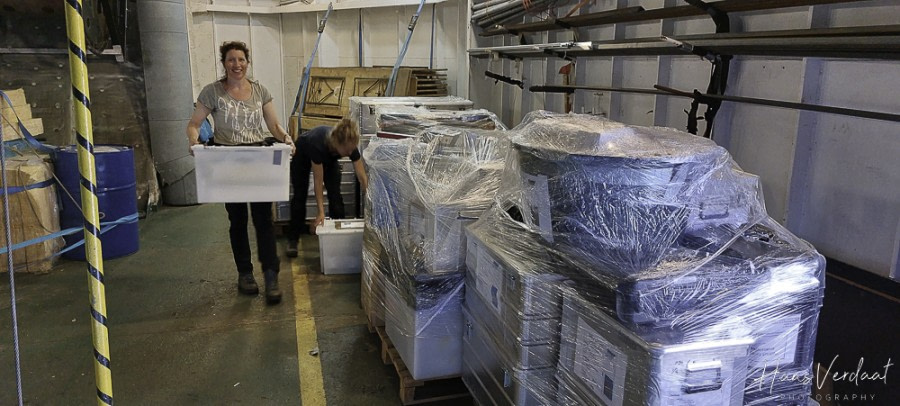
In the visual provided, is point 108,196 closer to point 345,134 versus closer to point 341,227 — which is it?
point 341,227

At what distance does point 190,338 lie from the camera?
361cm

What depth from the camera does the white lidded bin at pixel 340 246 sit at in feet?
15.0

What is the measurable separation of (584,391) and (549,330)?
0.85 feet

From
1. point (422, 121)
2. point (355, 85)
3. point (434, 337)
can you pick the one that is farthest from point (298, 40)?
point (434, 337)

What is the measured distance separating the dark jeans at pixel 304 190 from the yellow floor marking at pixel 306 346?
0.66 m

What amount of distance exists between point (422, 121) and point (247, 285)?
174cm

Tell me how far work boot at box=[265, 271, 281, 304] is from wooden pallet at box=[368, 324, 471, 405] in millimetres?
1357

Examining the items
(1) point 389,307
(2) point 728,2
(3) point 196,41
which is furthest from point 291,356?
(3) point 196,41

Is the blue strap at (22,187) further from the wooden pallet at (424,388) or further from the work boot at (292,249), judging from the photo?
the wooden pallet at (424,388)

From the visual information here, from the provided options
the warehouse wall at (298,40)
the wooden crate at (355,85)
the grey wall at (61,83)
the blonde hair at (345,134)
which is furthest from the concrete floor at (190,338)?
the warehouse wall at (298,40)

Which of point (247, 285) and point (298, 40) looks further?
point (298, 40)

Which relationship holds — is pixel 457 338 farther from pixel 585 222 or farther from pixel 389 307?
pixel 585 222

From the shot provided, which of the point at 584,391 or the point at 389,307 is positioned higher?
the point at 584,391

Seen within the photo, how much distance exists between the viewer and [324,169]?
16.4 feet
